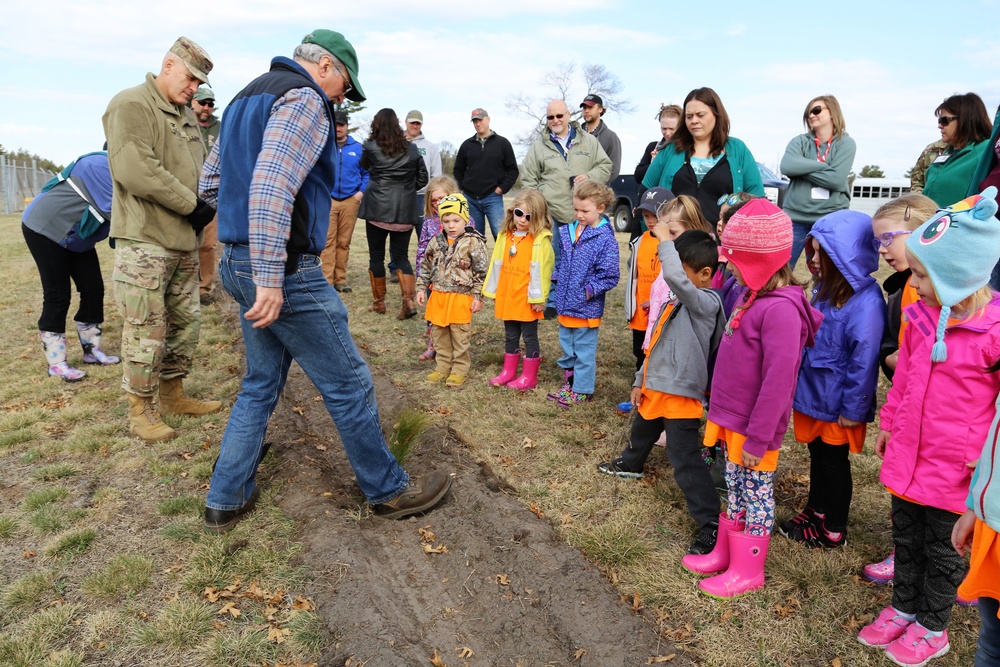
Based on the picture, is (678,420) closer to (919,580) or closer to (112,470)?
(919,580)

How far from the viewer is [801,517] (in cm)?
372

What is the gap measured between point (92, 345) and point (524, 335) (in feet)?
14.5

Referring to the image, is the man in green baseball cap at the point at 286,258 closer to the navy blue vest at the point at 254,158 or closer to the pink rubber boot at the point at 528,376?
the navy blue vest at the point at 254,158

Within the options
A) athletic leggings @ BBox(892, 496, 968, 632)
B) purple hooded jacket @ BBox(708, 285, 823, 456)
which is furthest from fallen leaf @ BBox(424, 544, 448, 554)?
athletic leggings @ BBox(892, 496, 968, 632)

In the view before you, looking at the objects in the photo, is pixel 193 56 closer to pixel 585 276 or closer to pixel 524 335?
pixel 585 276

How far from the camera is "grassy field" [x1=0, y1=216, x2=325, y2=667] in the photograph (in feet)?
9.23

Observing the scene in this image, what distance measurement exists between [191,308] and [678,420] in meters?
3.77

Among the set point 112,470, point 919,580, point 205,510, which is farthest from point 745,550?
point 112,470

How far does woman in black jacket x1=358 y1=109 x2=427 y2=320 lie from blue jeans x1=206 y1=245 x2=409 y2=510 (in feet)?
15.8

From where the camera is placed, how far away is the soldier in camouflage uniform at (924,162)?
20.2 feet

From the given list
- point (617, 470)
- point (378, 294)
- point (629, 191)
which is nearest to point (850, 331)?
point (617, 470)

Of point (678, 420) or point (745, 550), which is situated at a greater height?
point (678, 420)

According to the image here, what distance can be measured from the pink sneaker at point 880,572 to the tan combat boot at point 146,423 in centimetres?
462

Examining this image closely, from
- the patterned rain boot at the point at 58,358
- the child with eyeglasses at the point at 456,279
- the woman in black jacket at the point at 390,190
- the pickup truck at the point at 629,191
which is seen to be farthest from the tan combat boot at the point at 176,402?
the pickup truck at the point at 629,191
